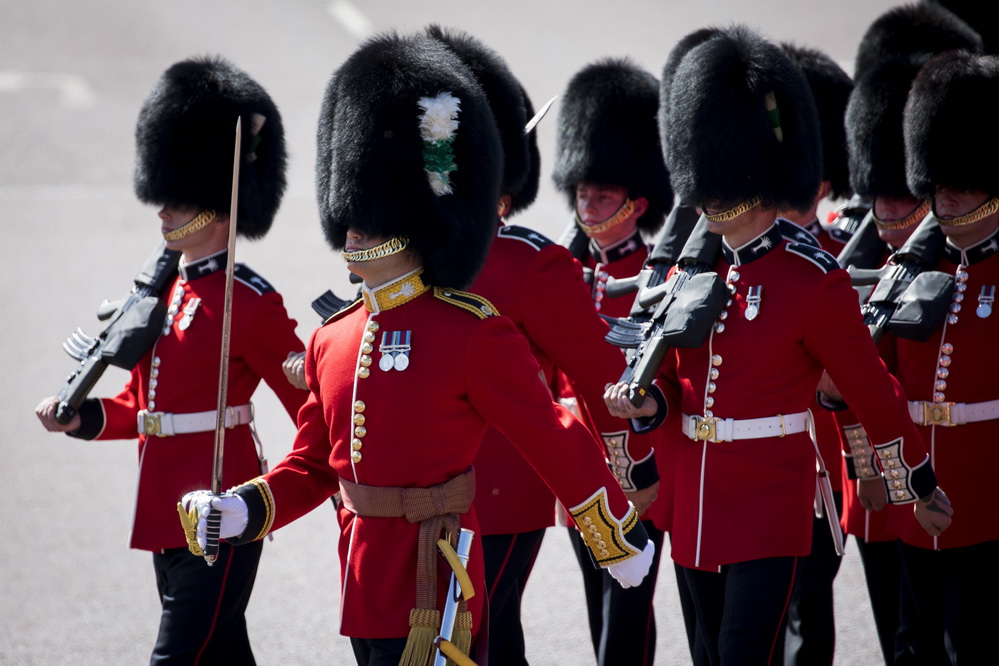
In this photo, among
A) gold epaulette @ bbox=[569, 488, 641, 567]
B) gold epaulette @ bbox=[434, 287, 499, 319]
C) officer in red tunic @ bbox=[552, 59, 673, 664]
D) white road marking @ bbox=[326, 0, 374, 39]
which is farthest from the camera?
white road marking @ bbox=[326, 0, 374, 39]

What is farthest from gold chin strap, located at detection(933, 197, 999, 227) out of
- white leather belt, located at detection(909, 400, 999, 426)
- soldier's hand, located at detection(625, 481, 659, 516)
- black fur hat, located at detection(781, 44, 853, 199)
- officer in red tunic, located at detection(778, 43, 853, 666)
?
black fur hat, located at detection(781, 44, 853, 199)

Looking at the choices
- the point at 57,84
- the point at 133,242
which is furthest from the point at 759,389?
the point at 57,84

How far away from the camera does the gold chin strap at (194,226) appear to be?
12.7 feet

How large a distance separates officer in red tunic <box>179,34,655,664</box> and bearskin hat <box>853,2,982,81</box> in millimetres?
2912

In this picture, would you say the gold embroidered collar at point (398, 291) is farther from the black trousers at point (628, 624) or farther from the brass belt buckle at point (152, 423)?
the black trousers at point (628, 624)

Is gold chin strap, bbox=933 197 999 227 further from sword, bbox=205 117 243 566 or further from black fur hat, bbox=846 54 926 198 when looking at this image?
sword, bbox=205 117 243 566

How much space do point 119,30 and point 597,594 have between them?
48.1ft

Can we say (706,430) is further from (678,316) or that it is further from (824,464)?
(824,464)

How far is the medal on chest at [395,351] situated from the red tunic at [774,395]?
95 centimetres

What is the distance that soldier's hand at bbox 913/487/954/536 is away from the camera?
3326 mm

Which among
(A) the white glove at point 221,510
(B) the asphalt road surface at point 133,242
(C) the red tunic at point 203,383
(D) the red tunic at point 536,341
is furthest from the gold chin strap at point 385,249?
(B) the asphalt road surface at point 133,242

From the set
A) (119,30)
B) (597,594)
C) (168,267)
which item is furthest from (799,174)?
(119,30)

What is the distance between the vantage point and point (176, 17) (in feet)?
56.6

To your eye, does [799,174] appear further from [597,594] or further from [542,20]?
[542,20]
